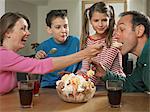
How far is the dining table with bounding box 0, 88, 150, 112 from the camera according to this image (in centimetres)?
98

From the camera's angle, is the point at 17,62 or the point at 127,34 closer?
the point at 17,62

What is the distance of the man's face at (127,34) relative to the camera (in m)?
1.40

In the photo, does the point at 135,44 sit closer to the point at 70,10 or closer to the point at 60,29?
the point at 60,29

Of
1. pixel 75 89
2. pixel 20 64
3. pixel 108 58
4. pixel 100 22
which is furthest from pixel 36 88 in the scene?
pixel 100 22

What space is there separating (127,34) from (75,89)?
53 cm

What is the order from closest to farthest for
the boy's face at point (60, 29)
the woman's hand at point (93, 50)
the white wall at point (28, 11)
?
the woman's hand at point (93, 50)
the boy's face at point (60, 29)
the white wall at point (28, 11)

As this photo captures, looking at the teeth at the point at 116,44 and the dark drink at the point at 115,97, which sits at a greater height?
the teeth at the point at 116,44

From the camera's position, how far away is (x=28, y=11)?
2.51m

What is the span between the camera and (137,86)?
1.34 metres

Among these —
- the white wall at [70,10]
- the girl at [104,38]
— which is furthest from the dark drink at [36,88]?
the white wall at [70,10]

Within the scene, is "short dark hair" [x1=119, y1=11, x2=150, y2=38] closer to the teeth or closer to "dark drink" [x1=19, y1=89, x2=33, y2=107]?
the teeth

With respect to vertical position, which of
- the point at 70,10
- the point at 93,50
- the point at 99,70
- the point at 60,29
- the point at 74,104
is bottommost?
the point at 74,104

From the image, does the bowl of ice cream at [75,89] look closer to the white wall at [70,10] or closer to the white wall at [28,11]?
the white wall at [70,10]

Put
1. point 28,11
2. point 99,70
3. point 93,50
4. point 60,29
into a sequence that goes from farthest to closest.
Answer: point 28,11 → point 60,29 → point 99,70 → point 93,50
